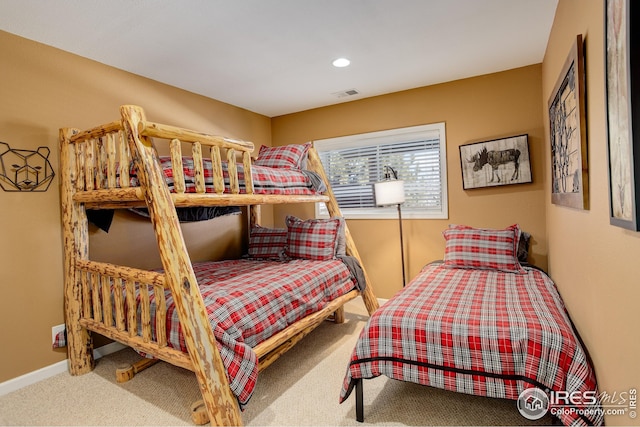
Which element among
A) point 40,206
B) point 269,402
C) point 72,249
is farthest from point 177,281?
point 40,206

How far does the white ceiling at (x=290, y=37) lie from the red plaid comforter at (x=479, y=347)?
1771 mm

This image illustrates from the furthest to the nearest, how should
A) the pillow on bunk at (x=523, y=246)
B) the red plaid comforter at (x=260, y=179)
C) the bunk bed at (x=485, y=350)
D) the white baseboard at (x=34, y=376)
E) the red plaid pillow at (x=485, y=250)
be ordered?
the pillow on bunk at (x=523, y=246) → the red plaid pillow at (x=485, y=250) → the white baseboard at (x=34, y=376) → the red plaid comforter at (x=260, y=179) → the bunk bed at (x=485, y=350)

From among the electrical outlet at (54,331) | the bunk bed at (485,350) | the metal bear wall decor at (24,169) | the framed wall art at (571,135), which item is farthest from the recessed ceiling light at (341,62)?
the electrical outlet at (54,331)

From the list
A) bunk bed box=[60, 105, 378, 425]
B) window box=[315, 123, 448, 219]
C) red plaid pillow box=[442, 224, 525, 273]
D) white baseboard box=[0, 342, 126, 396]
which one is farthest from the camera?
window box=[315, 123, 448, 219]

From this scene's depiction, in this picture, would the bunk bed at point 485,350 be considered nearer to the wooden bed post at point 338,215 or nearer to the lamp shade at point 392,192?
the wooden bed post at point 338,215

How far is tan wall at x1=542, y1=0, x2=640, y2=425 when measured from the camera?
1.03 metres

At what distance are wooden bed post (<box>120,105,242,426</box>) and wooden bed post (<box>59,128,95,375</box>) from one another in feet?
3.17

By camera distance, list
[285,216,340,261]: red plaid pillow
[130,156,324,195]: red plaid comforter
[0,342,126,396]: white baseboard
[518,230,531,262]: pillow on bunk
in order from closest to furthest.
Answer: [130,156,324,195]: red plaid comforter < [0,342,126,396]: white baseboard < [518,230,531,262]: pillow on bunk < [285,216,340,261]: red plaid pillow

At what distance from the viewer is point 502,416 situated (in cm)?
175

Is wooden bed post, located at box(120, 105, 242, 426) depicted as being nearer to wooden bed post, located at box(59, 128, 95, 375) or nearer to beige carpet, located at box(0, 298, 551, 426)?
beige carpet, located at box(0, 298, 551, 426)

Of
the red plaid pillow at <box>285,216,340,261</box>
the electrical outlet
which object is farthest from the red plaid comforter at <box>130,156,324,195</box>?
the electrical outlet

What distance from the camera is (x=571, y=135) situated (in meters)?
1.72

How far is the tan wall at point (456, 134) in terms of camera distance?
9.98ft

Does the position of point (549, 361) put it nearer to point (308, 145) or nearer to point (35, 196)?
point (308, 145)
